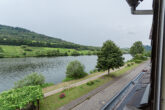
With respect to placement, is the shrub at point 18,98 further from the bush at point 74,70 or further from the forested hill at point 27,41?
the forested hill at point 27,41

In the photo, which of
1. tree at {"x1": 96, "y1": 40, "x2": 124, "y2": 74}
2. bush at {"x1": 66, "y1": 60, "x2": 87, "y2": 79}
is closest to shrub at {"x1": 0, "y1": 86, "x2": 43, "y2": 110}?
tree at {"x1": 96, "y1": 40, "x2": 124, "y2": 74}

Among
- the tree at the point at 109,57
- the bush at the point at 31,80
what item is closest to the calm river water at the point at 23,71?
the bush at the point at 31,80

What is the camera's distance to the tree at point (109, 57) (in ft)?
36.1

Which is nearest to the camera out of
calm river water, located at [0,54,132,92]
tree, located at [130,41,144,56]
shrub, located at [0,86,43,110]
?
shrub, located at [0,86,43,110]

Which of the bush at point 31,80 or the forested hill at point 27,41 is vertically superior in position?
the forested hill at point 27,41

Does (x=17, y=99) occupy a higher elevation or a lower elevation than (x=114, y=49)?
lower

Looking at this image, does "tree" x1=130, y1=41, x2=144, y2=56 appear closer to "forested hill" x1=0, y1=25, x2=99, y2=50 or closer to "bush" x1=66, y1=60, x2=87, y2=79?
"bush" x1=66, y1=60, x2=87, y2=79

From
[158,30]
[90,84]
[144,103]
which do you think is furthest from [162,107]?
[90,84]

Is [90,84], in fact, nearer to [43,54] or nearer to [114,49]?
[114,49]

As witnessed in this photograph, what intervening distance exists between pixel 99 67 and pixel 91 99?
203 inches

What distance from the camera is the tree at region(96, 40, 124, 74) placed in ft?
36.1

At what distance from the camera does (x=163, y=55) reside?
20.7 inches

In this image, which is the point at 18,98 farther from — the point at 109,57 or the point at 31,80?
the point at 109,57

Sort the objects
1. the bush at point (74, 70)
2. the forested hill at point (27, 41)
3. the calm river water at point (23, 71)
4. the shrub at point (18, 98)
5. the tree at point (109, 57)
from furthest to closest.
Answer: the forested hill at point (27, 41)
the bush at point (74, 70)
the calm river water at point (23, 71)
the tree at point (109, 57)
the shrub at point (18, 98)
